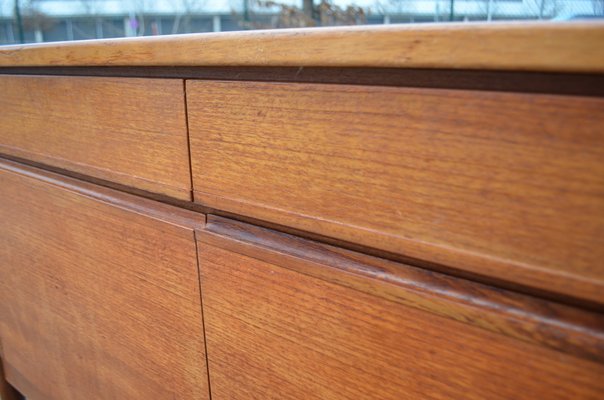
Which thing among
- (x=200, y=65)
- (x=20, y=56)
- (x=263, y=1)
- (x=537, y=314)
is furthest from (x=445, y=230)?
(x=263, y=1)

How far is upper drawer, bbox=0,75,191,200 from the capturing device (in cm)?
34

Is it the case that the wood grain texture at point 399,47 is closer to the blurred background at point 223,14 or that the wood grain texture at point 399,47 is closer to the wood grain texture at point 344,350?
the wood grain texture at point 344,350

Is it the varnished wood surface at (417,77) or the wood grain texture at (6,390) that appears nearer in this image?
the varnished wood surface at (417,77)

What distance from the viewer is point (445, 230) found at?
0.23 m

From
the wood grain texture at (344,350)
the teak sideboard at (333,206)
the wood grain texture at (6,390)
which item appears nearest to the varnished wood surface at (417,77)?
the teak sideboard at (333,206)

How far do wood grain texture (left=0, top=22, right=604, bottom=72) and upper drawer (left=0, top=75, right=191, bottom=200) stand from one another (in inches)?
1.2

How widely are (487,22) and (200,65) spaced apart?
0.18 metres

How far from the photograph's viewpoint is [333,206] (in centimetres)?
26

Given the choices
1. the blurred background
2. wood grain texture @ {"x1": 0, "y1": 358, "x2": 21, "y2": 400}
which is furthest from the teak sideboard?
the blurred background

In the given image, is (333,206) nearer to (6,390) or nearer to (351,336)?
(351,336)

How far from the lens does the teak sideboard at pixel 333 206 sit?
7.7 inches

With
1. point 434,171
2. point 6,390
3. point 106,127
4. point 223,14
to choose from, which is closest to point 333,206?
point 434,171

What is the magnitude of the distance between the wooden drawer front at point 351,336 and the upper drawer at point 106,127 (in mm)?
72

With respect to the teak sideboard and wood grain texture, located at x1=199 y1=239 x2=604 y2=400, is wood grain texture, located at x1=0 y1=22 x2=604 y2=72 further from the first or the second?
wood grain texture, located at x1=199 y1=239 x2=604 y2=400
